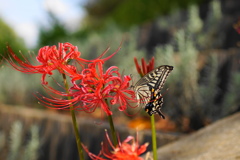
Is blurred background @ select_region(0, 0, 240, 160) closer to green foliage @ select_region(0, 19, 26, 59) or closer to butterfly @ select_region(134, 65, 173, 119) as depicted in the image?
butterfly @ select_region(134, 65, 173, 119)

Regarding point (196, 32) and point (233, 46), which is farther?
point (233, 46)

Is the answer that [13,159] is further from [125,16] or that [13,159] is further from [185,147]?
[125,16]

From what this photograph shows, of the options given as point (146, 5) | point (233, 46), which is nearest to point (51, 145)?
point (233, 46)

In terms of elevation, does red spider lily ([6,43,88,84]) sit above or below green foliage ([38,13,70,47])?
below

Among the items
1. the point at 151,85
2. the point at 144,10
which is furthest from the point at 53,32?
the point at 151,85

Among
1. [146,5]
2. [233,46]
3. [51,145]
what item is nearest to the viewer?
[51,145]

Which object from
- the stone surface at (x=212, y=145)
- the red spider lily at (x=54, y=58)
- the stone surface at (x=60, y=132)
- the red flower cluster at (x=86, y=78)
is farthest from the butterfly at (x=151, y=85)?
the stone surface at (x=60, y=132)

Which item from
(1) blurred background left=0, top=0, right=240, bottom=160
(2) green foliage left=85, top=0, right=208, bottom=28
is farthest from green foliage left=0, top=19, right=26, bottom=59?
(1) blurred background left=0, top=0, right=240, bottom=160

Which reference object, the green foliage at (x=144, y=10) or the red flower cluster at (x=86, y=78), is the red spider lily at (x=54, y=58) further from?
the green foliage at (x=144, y=10)
